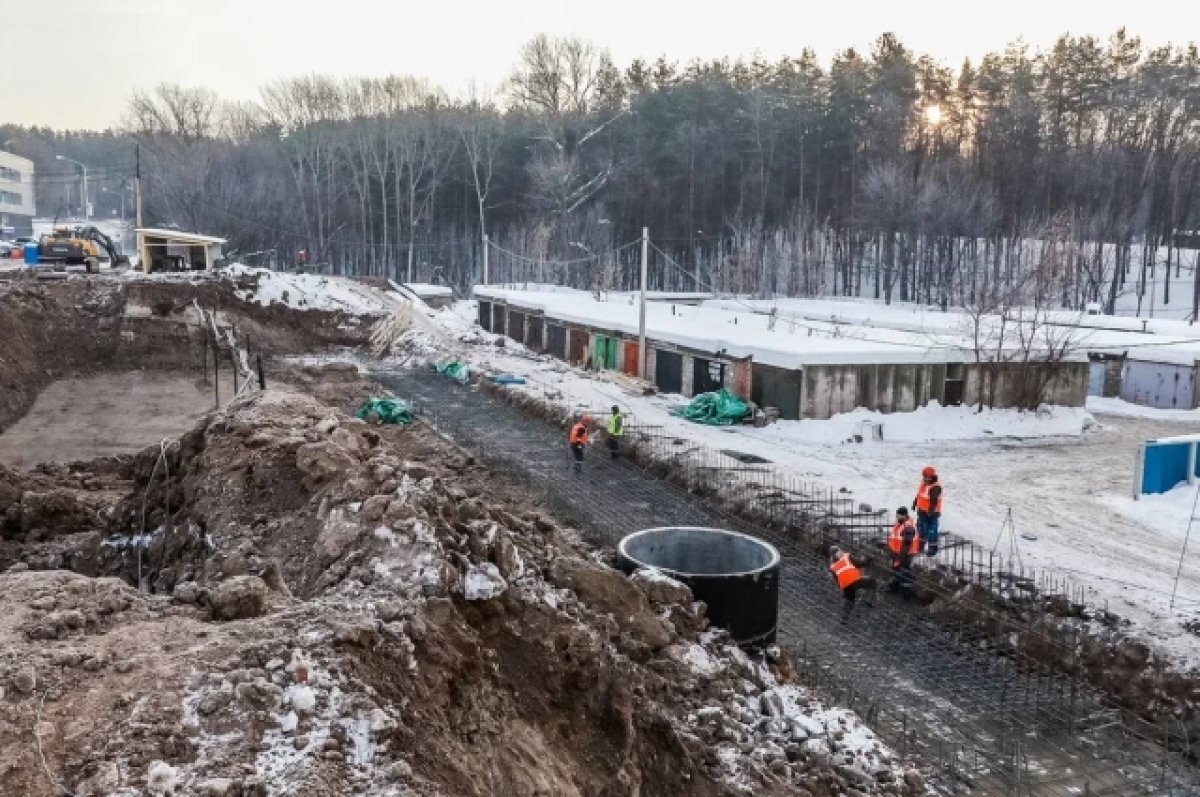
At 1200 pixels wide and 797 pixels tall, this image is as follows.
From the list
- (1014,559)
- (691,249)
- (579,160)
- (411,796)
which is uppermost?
(579,160)

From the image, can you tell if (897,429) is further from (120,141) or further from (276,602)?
(120,141)

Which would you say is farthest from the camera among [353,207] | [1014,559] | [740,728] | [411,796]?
[353,207]

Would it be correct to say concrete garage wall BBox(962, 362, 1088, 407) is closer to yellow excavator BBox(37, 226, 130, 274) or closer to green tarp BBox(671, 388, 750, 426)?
green tarp BBox(671, 388, 750, 426)

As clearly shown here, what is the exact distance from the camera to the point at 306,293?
41.6 meters

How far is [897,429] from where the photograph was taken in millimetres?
23344

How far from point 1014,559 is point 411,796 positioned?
11.7 m

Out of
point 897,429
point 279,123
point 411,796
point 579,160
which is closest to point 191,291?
point 897,429

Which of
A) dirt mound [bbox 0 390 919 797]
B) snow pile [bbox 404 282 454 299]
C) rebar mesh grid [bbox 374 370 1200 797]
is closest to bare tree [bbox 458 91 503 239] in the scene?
snow pile [bbox 404 282 454 299]

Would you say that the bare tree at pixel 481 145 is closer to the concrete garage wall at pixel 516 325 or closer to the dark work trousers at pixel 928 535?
the concrete garage wall at pixel 516 325

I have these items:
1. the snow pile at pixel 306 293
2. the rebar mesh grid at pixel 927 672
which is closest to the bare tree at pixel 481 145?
the snow pile at pixel 306 293

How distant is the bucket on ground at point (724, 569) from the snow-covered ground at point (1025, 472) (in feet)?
15.8

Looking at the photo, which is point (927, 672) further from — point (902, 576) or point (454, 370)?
point (454, 370)

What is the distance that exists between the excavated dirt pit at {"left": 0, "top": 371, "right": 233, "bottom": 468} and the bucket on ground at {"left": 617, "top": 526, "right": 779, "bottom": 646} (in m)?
13.4

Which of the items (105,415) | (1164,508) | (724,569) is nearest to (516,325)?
(105,415)
